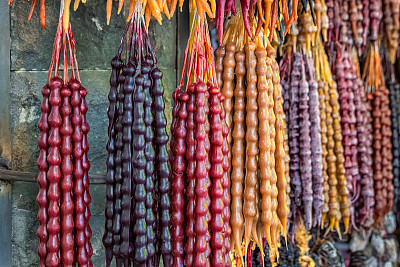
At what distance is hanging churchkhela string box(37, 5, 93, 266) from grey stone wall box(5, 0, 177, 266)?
36 cm

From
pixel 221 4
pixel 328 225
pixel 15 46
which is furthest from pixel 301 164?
pixel 15 46

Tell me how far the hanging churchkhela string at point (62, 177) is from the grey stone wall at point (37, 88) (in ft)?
1.17

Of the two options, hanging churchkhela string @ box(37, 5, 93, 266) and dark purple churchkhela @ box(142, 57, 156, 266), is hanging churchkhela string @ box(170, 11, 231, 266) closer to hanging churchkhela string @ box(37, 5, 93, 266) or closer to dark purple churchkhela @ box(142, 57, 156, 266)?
dark purple churchkhela @ box(142, 57, 156, 266)

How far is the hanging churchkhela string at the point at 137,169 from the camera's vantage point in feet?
4.18

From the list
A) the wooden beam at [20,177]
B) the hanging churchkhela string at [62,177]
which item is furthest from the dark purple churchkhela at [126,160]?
the wooden beam at [20,177]

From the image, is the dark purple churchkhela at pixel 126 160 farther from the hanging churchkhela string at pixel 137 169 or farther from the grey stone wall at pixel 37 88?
the grey stone wall at pixel 37 88

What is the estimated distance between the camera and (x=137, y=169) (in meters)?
1.28

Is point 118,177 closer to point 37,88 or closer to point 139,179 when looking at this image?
point 139,179

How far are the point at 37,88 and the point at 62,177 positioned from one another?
52 centimetres

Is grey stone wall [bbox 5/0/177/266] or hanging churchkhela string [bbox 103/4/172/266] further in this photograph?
grey stone wall [bbox 5/0/177/266]

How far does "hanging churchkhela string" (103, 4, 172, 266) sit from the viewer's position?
4.18ft

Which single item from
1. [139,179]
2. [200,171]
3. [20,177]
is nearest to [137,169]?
[139,179]

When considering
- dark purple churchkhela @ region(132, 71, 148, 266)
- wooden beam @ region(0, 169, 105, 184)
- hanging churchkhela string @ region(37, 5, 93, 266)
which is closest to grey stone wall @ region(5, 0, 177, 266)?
wooden beam @ region(0, 169, 105, 184)

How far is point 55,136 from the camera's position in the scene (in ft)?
4.20
